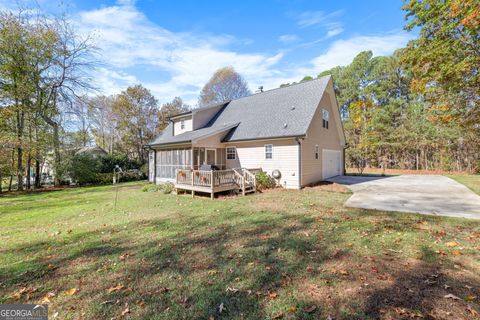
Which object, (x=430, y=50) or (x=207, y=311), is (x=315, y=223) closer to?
(x=207, y=311)

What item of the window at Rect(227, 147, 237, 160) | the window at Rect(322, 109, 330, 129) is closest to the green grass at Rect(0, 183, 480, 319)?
the window at Rect(227, 147, 237, 160)

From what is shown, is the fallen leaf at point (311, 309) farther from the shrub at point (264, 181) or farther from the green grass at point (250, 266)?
the shrub at point (264, 181)

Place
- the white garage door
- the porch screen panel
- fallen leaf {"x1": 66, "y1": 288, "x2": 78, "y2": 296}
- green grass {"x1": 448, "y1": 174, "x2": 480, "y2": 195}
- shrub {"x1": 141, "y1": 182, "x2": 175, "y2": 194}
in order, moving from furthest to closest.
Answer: the white garage door, the porch screen panel, shrub {"x1": 141, "y1": 182, "x2": 175, "y2": 194}, green grass {"x1": 448, "y1": 174, "x2": 480, "y2": 195}, fallen leaf {"x1": 66, "y1": 288, "x2": 78, "y2": 296}

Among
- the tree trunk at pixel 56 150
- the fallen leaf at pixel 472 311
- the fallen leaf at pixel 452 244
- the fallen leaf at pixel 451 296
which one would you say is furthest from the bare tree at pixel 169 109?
the fallen leaf at pixel 472 311

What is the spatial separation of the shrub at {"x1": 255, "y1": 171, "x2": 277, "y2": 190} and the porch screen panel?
14.6 feet

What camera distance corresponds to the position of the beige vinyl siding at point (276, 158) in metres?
11.5

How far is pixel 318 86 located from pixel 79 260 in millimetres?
14077

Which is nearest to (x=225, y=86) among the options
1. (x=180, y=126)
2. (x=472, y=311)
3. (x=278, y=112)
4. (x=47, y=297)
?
(x=180, y=126)

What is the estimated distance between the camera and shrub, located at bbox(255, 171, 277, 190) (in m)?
11.6

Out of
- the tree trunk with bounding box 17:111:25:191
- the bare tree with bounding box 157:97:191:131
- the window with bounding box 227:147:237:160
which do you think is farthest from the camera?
the bare tree with bounding box 157:97:191:131

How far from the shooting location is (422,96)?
23.8m

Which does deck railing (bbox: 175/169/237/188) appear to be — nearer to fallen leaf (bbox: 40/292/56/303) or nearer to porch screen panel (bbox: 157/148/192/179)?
porch screen panel (bbox: 157/148/192/179)

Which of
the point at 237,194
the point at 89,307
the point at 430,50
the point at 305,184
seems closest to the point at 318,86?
the point at 430,50

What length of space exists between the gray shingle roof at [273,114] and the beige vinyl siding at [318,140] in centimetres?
81
